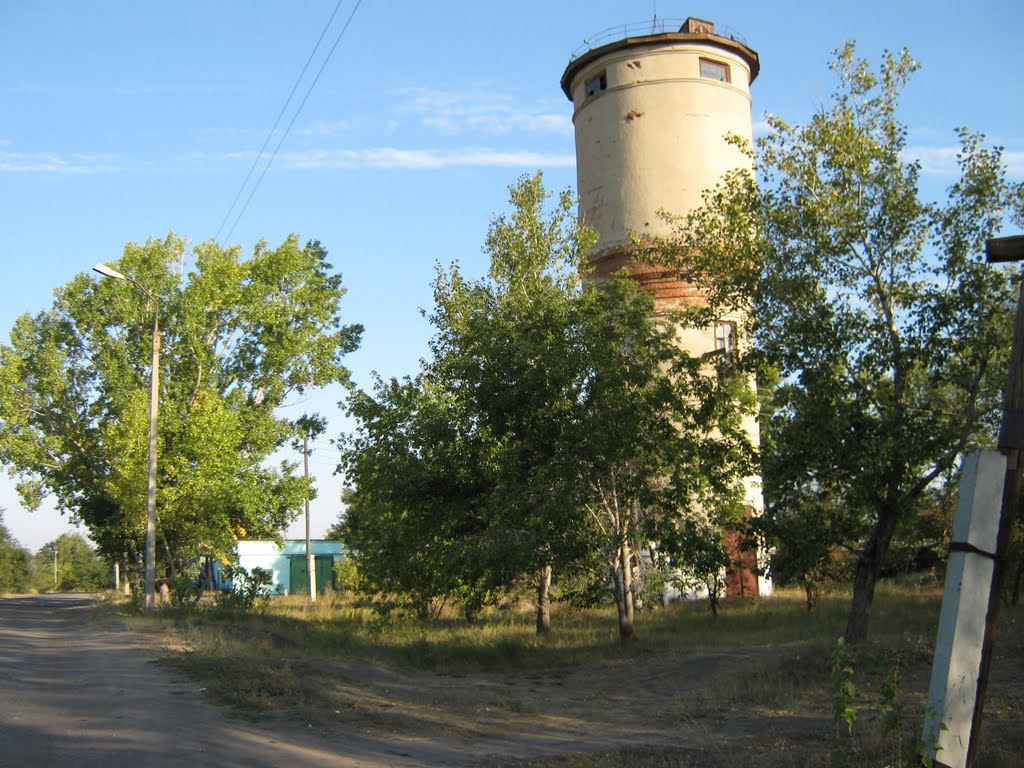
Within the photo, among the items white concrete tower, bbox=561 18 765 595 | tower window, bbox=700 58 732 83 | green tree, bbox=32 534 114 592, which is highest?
tower window, bbox=700 58 732 83

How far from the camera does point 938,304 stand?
45.7ft

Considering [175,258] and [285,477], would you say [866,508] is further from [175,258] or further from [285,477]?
[175,258]

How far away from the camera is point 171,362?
36156 millimetres

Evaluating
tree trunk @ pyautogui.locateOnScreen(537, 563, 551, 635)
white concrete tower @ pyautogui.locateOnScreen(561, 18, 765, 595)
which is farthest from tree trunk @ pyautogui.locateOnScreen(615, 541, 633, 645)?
white concrete tower @ pyautogui.locateOnScreen(561, 18, 765, 595)

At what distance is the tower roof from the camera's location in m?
30.0

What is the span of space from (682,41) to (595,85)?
317 centimetres

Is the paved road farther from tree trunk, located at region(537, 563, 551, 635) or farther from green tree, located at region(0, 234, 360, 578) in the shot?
green tree, located at region(0, 234, 360, 578)

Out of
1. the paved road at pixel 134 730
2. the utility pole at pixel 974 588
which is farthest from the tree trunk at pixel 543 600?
the utility pole at pixel 974 588

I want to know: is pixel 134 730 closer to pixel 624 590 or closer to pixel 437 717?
pixel 437 717

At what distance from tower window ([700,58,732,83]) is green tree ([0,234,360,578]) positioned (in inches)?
686

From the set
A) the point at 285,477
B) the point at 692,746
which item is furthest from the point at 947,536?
the point at 285,477

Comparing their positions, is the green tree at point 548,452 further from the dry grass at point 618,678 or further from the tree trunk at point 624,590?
the dry grass at point 618,678

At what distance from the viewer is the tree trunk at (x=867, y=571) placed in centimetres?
1458

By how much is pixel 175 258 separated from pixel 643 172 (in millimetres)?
19536
